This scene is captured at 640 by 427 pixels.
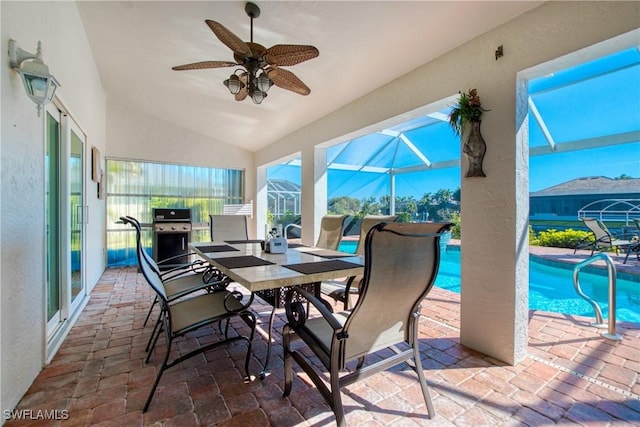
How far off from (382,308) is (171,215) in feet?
18.1

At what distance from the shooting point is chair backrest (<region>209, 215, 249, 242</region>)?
3916mm

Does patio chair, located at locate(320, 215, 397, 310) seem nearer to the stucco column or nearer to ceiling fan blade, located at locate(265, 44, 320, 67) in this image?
ceiling fan blade, located at locate(265, 44, 320, 67)

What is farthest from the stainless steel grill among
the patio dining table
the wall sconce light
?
the wall sconce light

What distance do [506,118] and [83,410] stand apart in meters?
3.45

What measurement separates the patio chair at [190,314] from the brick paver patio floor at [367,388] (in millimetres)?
173

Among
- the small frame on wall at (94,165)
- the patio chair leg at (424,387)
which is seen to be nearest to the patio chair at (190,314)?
the patio chair leg at (424,387)

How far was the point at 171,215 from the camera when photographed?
Result: 5.77m

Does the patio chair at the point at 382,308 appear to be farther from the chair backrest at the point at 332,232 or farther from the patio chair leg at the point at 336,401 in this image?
the chair backrest at the point at 332,232

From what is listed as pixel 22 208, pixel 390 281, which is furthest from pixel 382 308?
pixel 22 208

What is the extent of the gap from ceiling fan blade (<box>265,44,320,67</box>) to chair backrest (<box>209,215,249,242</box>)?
2.36 metres

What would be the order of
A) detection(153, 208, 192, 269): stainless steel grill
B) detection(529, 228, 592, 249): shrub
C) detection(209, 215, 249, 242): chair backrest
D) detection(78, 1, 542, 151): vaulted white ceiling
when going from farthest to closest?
detection(529, 228, 592, 249): shrub < detection(153, 208, 192, 269): stainless steel grill < detection(209, 215, 249, 242): chair backrest < detection(78, 1, 542, 151): vaulted white ceiling

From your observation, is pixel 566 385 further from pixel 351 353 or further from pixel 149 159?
pixel 149 159

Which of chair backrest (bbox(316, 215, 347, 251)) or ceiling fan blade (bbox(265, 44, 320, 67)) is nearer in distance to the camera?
ceiling fan blade (bbox(265, 44, 320, 67))

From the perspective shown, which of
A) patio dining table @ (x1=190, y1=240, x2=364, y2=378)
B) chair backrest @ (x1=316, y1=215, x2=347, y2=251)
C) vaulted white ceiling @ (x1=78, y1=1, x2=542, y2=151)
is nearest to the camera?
patio dining table @ (x1=190, y1=240, x2=364, y2=378)
